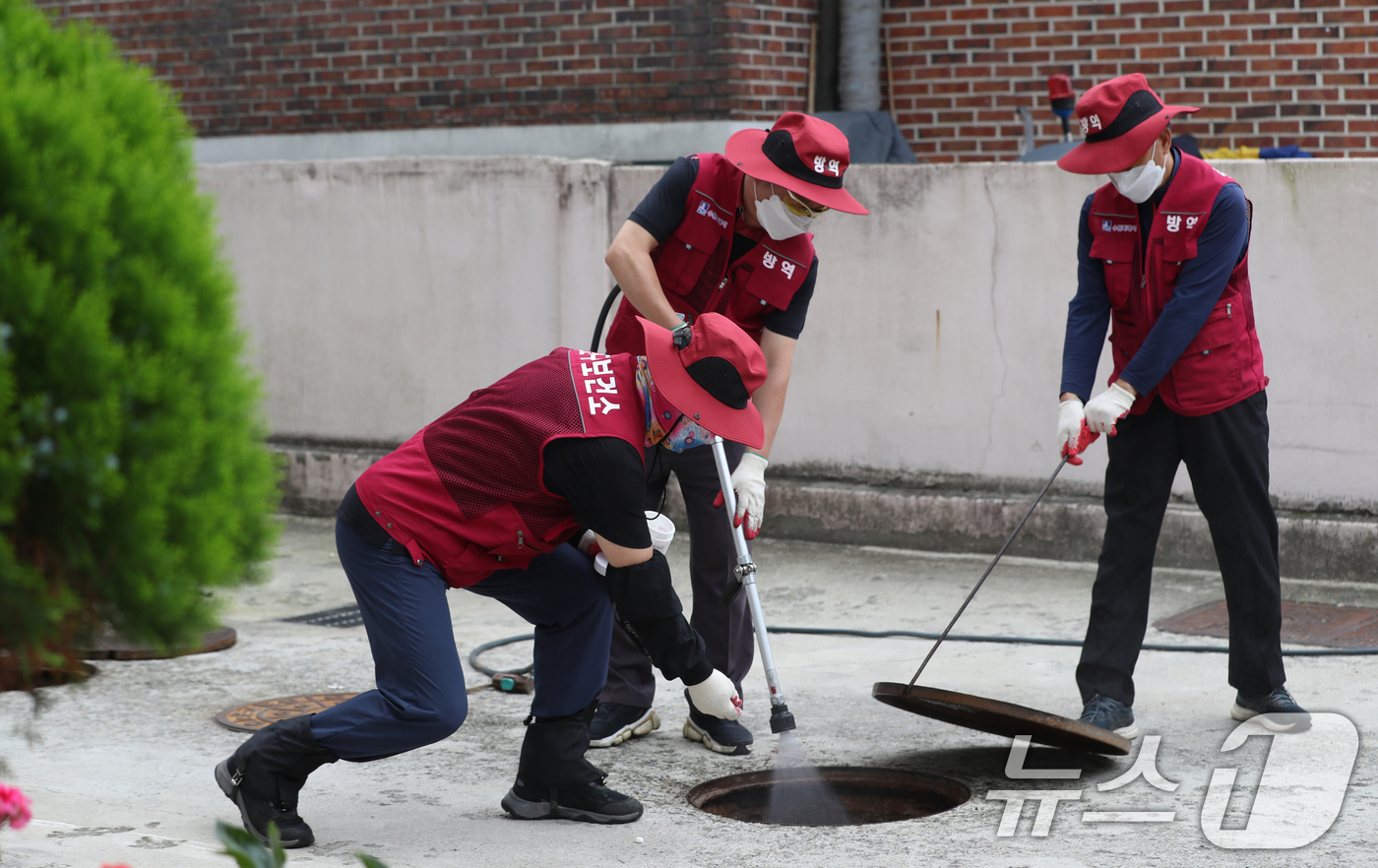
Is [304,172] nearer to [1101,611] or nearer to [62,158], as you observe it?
[1101,611]

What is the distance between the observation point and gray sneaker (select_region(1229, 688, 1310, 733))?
4496 mm

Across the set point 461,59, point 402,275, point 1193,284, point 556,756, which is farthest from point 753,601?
point 461,59

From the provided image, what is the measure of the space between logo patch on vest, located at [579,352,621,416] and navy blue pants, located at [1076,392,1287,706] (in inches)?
69.7

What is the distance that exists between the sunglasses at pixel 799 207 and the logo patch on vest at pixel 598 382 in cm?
97

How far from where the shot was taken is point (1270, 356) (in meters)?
6.55

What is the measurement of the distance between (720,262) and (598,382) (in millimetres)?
1072

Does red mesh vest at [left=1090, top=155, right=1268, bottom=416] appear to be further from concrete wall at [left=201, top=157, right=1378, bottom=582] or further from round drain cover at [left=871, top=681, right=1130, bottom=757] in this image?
concrete wall at [left=201, top=157, right=1378, bottom=582]

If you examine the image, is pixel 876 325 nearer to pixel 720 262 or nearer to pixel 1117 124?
pixel 720 262

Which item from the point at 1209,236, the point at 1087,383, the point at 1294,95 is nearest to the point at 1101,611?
the point at 1087,383

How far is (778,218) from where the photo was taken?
4449mm

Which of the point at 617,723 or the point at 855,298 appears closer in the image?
the point at 617,723

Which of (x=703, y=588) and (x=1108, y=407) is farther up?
(x=1108, y=407)

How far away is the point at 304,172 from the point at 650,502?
4741mm

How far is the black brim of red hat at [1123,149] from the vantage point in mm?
4312
